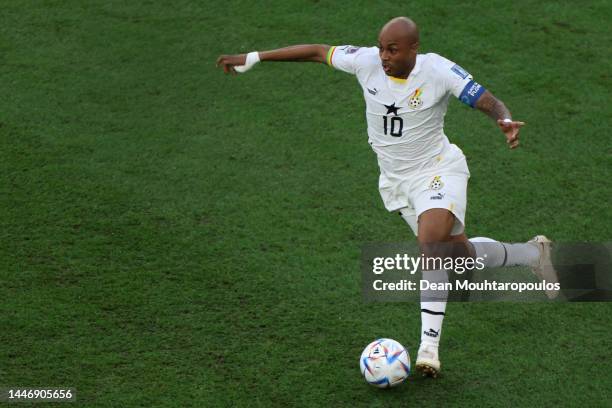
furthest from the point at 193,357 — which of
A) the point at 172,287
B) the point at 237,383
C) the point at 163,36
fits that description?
the point at 163,36

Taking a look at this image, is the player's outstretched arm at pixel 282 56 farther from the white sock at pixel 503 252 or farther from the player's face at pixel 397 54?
the white sock at pixel 503 252

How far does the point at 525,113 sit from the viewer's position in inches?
379

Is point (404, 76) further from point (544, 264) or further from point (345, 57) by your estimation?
point (544, 264)

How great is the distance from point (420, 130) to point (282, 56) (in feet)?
3.50

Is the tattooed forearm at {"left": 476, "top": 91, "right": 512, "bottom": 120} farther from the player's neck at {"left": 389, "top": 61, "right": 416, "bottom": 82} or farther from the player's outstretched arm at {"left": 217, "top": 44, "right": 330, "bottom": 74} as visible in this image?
the player's outstretched arm at {"left": 217, "top": 44, "right": 330, "bottom": 74}

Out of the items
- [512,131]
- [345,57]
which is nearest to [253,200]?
[345,57]

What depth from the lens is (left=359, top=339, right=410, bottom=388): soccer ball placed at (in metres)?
6.38

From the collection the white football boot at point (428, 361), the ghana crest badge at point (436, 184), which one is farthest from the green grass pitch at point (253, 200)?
the ghana crest badge at point (436, 184)

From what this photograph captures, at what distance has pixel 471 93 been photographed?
6613mm

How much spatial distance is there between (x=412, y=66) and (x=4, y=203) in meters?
3.63

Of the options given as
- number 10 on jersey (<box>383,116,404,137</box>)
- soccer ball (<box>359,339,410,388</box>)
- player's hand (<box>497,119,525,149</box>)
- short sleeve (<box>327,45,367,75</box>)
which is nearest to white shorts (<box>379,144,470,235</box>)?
number 10 on jersey (<box>383,116,404,137</box>)

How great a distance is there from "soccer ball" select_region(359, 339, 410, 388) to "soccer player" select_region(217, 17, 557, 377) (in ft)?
0.55

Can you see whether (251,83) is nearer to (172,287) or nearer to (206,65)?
(206,65)

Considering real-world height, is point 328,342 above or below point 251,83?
below
